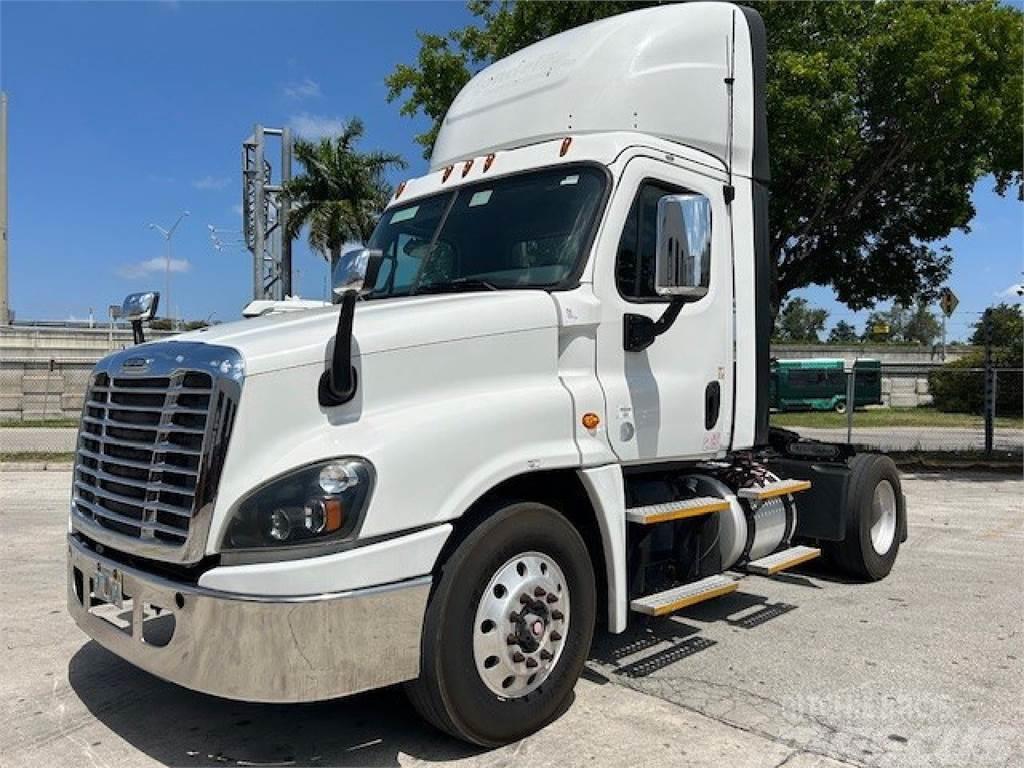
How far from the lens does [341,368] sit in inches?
127

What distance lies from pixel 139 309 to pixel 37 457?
42.3ft

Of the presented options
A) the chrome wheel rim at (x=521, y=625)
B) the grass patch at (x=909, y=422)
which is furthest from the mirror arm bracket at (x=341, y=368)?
the grass patch at (x=909, y=422)

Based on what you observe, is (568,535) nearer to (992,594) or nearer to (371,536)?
(371,536)

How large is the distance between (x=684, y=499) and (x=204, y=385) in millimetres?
2903

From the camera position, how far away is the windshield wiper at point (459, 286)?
4.18m

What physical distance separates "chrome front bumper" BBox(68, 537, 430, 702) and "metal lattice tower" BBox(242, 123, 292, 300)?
15825 millimetres

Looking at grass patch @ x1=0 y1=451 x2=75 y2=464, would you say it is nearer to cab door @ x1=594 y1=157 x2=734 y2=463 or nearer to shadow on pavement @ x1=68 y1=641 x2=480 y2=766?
shadow on pavement @ x1=68 y1=641 x2=480 y2=766

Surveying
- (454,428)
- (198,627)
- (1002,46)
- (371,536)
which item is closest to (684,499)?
(454,428)

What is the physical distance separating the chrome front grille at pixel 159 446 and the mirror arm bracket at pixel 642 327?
199 centimetres

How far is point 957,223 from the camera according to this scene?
591 inches

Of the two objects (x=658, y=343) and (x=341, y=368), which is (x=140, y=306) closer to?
(x=341, y=368)

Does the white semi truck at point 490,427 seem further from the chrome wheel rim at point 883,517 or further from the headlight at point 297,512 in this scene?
the chrome wheel rim at point 883,517

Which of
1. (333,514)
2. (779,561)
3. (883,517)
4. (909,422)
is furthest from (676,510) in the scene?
(909,422)

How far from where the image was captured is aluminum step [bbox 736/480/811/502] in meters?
5.21
